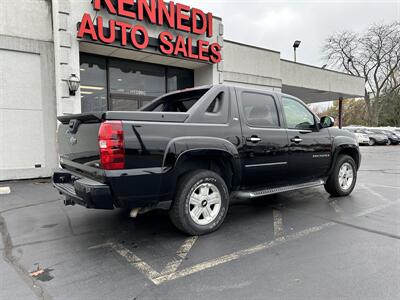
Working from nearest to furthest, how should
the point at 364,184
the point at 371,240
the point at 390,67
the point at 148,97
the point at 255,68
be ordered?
the point at 371,240 < the point at 364,184 < the point at 148,97 < the point at 255,68 < the point at 390,67

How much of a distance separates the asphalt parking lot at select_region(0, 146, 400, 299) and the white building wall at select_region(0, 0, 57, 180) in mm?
3491

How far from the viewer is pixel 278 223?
4488 mm

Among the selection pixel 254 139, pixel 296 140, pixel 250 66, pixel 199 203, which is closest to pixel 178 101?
pixel 254 139

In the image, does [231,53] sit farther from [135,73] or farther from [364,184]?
[364,184]

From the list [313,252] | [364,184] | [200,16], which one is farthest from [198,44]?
[313,252]

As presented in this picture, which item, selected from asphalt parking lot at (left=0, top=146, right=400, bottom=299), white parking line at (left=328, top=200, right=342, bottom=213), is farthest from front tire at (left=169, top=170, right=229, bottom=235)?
white parking line at (left=328, top=200, right=342, bottom=213)

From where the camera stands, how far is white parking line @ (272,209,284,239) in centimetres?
403

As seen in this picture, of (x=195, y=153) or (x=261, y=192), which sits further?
(x=261, y=192)

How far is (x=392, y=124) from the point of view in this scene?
169 feet

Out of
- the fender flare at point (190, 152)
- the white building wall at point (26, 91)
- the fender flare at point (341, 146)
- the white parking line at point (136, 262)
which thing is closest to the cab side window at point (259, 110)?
the fender flare at point (190, 152)

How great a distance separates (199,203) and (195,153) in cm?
67

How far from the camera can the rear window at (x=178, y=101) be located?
4.63 m

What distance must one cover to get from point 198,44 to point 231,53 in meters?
2.27

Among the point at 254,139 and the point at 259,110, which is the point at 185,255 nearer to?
the point at 254,139
